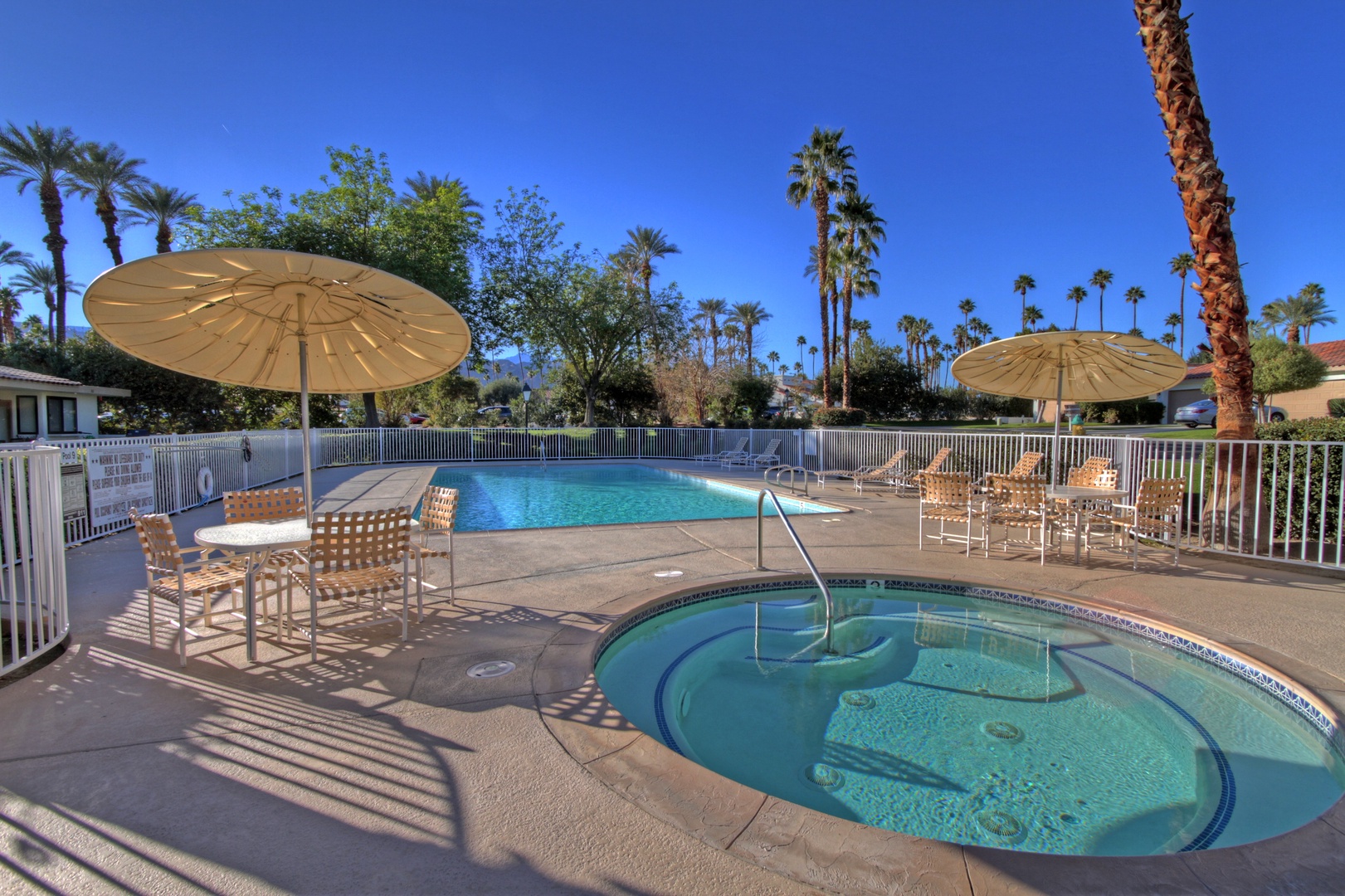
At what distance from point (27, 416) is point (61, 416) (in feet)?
4.55

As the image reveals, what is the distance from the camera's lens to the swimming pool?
36.4 feet

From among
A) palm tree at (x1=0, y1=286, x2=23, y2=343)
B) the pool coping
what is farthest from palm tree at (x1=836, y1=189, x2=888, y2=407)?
palm tree at (x1=0, y1=286, x2=23, y2=343)

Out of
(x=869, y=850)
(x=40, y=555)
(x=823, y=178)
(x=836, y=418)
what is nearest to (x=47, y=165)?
(x=823, y=178)

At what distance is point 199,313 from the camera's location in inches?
163

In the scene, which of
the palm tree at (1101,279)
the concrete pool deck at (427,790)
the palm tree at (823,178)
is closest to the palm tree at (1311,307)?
the palm tree at (1101,279)

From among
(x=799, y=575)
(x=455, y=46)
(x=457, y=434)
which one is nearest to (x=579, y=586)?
(x=799, y=575)

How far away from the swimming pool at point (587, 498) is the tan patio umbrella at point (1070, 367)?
3.25m

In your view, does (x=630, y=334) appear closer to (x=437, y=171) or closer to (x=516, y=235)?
(x=516, y=235)

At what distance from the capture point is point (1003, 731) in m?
3.35

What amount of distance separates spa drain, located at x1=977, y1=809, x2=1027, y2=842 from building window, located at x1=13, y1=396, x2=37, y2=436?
24130mm

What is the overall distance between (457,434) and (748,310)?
3469 cm

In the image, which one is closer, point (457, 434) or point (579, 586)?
point (579, 586)

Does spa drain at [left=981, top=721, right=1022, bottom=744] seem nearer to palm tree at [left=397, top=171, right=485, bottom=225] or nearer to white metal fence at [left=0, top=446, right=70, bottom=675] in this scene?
white metal fence at [left=0, top=446, right=70, bottom=675]

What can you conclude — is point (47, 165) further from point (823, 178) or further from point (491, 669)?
point (491, 669)
